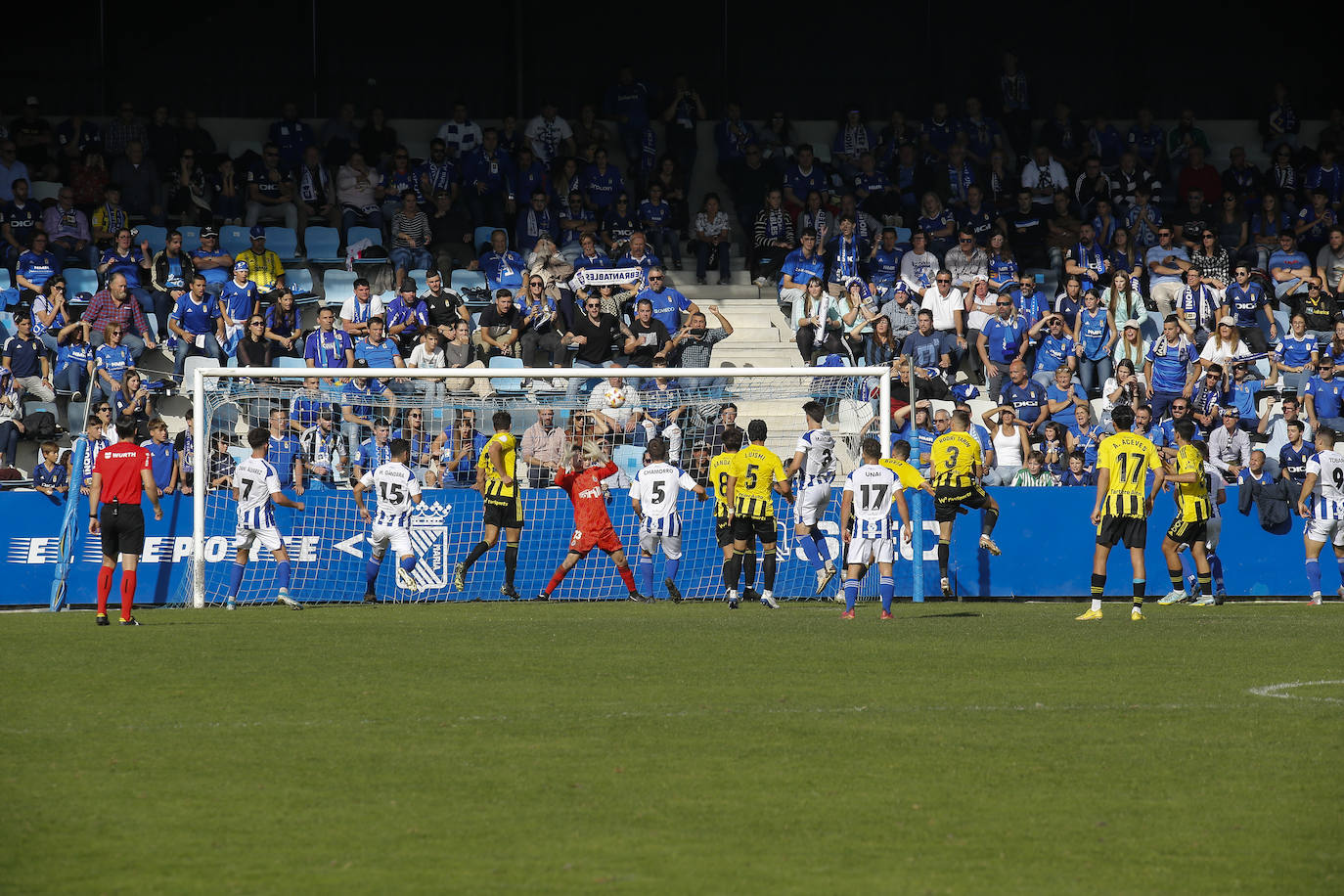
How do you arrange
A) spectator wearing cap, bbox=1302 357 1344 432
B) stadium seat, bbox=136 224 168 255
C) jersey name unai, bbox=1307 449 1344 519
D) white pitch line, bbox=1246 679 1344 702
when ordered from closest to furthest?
1. white pitch line, bbox=1246 679 1344 702
2. jersey name unai, bbox=1307 449 1344 519
3. spectator wearing cap, bbox=1302 357 1344 432
4. stadium seat, bbox=136 224 168 255

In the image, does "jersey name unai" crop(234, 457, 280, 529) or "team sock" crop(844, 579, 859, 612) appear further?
"jersey name unai" crop(234, 457, 280, 529)

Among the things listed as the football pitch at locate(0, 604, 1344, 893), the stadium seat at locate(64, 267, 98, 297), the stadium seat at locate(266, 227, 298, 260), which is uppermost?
the stadium seat at locate(266, 227, 298, 260)

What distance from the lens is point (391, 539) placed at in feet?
60.0

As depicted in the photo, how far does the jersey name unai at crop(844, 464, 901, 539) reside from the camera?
1588 cm

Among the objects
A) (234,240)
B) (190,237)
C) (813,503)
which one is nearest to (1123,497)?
(813,503)

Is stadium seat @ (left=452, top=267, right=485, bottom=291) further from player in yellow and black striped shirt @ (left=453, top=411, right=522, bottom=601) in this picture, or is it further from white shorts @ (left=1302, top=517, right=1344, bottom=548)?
white shorts @ (left=1302, top=517, right=1344, bottom=548)

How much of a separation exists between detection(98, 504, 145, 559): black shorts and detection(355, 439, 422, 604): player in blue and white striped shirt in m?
3.73

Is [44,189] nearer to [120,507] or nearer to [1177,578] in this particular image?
[120,507]

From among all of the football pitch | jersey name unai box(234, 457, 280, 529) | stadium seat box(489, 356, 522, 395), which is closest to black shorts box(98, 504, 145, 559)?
the football pitch

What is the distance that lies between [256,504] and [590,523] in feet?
12.1

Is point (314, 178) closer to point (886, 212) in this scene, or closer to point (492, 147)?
point (492, 147)

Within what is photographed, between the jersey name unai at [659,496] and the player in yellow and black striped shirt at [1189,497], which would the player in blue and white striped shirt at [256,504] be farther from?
the player in yellow and black striped shirt at [1189,497]

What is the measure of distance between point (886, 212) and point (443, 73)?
7.82 metres

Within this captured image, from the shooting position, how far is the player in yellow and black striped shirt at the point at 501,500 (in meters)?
18.5
